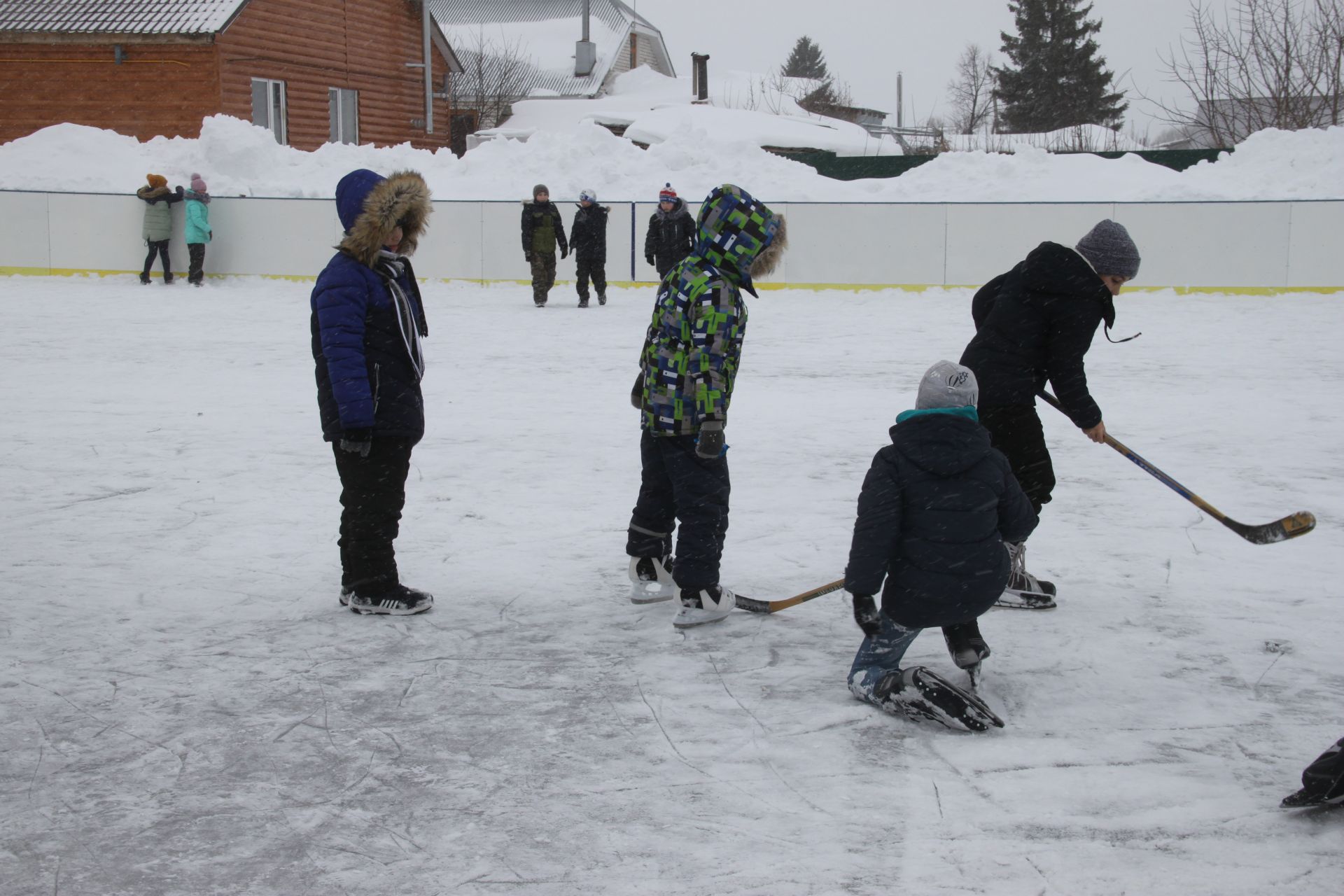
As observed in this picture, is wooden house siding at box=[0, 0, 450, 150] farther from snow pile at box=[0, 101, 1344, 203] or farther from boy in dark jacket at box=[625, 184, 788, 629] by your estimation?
boy in dark jacket at box=[625, 184, 788, 629]

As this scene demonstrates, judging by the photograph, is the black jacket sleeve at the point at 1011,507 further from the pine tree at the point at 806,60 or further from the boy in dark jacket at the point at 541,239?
the pine tree at the point at 806,60

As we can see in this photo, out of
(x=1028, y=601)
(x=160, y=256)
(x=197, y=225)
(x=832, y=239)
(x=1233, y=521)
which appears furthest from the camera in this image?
(x=160, y=256)

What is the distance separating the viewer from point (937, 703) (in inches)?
125

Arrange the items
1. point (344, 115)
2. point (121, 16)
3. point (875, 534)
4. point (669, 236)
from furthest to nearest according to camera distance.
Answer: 1. point (344, 115)
2. point (121, 16)
3. point (669, 236)
4. point (875, 534)

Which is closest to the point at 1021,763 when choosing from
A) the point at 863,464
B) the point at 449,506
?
the point at 449,506

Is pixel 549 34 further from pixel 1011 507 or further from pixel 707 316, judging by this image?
pixel 1011 507

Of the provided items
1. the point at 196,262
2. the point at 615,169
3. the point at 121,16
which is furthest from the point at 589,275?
the point at 121,16

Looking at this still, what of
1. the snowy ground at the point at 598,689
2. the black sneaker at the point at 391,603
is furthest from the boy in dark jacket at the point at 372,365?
the snowy ground at the point at 598,689

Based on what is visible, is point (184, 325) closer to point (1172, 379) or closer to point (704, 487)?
point (1172, 379)

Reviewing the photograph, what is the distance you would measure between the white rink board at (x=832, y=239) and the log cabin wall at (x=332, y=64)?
18.2 ft

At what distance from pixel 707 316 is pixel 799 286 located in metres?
13.2

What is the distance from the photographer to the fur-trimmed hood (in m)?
3.80

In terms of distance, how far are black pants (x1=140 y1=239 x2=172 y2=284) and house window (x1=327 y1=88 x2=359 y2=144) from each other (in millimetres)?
8990

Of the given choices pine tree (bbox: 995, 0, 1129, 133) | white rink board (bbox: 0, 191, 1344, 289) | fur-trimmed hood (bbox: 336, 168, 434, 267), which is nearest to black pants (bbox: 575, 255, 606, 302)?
→ white rink board (bbox: 0, 191, 1344, 289)
